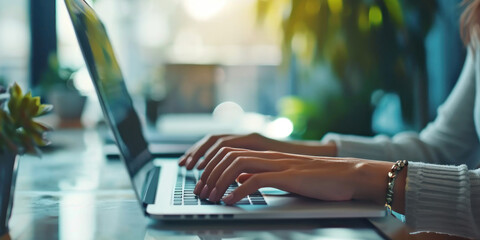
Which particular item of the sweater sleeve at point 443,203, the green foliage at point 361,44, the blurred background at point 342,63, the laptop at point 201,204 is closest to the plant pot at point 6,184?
the laptop at point 201,204

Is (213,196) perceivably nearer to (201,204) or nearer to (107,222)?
(201,204)

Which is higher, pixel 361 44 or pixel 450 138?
pixel 361 44

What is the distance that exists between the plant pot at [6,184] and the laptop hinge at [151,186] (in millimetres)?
155

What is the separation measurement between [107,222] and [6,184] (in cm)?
13

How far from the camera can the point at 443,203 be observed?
69cm

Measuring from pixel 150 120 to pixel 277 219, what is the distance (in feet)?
5.97

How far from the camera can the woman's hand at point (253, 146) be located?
0.96 meters

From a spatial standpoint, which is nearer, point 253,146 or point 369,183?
point 369,183

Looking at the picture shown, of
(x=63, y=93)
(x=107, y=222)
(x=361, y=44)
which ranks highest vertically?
(x=361, y=44)

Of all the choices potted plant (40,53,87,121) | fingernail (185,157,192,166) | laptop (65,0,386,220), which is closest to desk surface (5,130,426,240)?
laptop (65,0,386,220)

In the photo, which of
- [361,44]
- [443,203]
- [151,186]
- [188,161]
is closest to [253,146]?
[188,161]

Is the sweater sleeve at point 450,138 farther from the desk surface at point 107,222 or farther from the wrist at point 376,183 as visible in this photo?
the desk surface at point 107,222

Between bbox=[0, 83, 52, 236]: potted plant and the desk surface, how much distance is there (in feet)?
0.14

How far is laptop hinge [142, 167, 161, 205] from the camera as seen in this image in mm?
681
